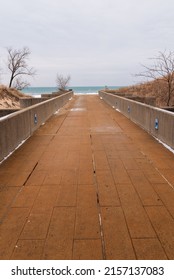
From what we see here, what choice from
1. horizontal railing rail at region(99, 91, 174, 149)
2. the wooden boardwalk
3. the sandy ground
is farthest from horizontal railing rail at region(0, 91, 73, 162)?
the sandy ground

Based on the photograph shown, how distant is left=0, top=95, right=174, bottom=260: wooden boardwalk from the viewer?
3505 millimetres

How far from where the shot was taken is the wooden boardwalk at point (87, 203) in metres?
3.51

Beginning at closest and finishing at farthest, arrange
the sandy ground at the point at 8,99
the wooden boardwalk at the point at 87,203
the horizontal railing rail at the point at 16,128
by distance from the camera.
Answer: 1. the wooden boardwalk at the point at 87,203
2. the horizontal railing rail at the point at 16,128
3. the sandy ground at the point at 8,99

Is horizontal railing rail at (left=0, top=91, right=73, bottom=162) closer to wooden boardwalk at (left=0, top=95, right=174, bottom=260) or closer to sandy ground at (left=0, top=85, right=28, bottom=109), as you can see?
wooden boardwalk at (left=0, top=95, right=174, bottom=260)

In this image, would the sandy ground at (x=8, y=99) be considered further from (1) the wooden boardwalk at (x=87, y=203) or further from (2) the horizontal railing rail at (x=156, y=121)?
(1) the wooden boardwalk at (x=87, y=203)

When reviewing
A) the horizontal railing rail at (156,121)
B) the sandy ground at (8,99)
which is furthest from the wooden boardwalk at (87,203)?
the sandy ground at (8,99)

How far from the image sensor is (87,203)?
479cm

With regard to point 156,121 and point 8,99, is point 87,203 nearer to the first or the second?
point 156,121

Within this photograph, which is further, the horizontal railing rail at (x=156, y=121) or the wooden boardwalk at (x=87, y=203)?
the horizontal railing rail at (x=156, y=121)

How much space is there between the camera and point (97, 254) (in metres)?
3.36

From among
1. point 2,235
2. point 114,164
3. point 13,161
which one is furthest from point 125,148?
point 2,235

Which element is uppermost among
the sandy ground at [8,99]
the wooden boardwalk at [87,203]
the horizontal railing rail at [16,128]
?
the sandy ground at [8,99]
